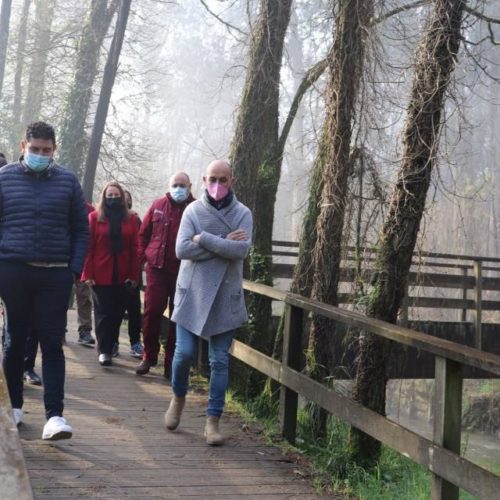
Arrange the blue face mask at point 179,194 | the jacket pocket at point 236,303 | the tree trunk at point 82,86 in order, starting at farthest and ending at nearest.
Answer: the tree trunk at point 82,86, the blue face mask at point 179,194, the jacket pocket at point 236,303

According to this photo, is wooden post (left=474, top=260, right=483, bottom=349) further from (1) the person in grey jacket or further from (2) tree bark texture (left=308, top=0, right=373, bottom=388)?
(1) the person in grey jacket

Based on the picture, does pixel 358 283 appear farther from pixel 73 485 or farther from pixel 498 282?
pixel 498 282

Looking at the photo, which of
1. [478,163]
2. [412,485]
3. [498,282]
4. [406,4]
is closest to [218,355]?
[412,485]

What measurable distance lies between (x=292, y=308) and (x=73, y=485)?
6.87 ft

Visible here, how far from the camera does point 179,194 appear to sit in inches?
275

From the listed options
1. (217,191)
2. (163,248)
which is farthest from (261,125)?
(217,191)

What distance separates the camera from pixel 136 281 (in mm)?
7637

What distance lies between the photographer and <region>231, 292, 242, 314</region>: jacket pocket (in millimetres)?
5113

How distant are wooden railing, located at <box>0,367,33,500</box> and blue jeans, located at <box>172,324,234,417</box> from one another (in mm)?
2860

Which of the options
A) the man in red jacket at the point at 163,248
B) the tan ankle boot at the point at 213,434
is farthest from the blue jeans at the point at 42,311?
the man in red jacket at the point at 163,248

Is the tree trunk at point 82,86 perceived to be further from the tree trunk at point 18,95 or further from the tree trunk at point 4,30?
the tree trunk at point 4,30

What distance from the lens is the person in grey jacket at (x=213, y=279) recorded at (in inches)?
198

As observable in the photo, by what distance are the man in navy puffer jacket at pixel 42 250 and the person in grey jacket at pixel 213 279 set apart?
74cm

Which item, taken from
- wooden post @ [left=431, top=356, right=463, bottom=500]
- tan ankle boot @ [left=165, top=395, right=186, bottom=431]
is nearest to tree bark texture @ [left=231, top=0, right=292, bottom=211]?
tan ankle boot @ [left=165, top=395, right=186, bottom=431]
